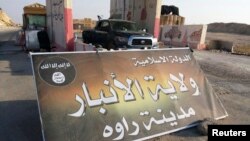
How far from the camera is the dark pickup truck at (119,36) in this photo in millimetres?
12789

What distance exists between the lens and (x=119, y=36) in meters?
12.9

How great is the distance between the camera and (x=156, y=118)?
4.83m

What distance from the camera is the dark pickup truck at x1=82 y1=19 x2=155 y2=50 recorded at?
12789 mm

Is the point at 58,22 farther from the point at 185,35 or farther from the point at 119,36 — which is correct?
the point at 185,35

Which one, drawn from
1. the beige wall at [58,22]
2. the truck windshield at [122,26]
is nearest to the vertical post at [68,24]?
the beige wall at [58,22]

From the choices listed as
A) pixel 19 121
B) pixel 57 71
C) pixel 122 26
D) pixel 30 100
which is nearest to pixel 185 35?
pixel 122 26

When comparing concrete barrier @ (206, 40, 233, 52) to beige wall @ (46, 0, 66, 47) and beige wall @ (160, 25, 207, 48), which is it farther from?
beige wall @ (46, 0, 66, 47)

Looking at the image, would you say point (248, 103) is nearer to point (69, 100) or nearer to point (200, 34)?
point (69, 100)

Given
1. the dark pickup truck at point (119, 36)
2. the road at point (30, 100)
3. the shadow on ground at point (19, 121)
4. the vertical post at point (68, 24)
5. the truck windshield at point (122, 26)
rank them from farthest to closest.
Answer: the vertical post at point (68, 24) → the truck windshield at point (122, 26) → the dark pickup truck at point (119, 36) → the road at point (30, 100) → the shadow on ground at point (19, 121)

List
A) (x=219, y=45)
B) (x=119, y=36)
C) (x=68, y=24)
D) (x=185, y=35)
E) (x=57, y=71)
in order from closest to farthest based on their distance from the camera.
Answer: (x=57, y=71)
(x=119, y=36)
(x=68, y=24)
(x=185, y=35)
(x=219, y=45)

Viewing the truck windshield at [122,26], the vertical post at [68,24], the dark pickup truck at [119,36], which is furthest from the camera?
the vertical post at [68,24]

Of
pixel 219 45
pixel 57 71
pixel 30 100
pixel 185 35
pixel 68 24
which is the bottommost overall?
pixel 219 45

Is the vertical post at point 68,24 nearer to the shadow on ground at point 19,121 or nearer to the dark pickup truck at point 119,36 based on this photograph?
the dark pickup truck at point 119,36

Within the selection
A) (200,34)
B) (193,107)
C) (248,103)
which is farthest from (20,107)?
(200,34)
